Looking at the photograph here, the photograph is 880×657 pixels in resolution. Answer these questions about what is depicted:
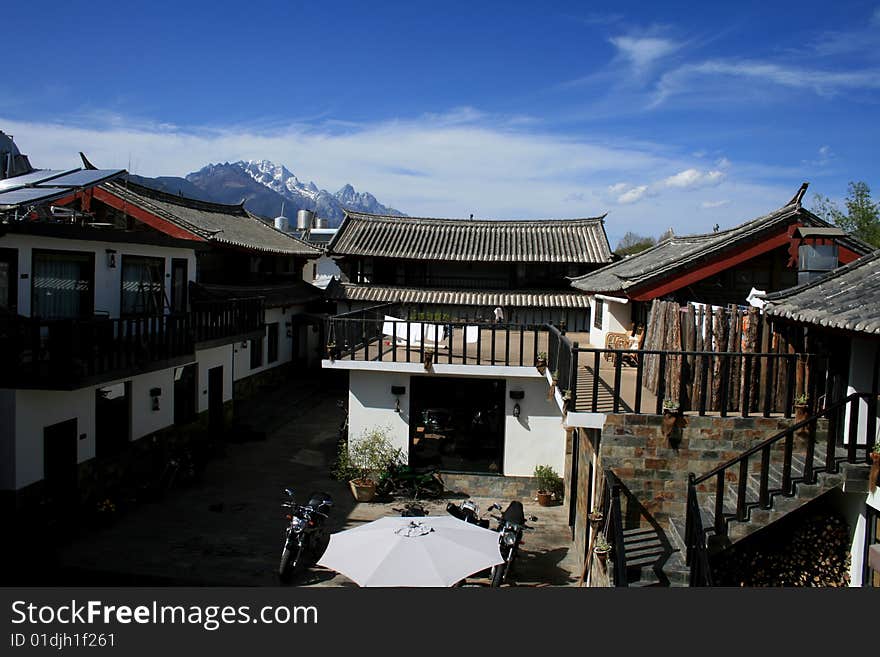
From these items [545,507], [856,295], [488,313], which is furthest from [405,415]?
[488,313]

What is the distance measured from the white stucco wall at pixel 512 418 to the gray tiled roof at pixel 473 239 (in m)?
14.7

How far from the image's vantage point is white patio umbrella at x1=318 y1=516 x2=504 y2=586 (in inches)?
323

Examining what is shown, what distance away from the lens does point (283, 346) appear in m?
28.8

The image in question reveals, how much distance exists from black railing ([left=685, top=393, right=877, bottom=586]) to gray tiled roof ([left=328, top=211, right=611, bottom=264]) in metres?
19.6

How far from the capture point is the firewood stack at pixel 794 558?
9102 millimetres

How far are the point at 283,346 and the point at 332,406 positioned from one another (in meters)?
5.18

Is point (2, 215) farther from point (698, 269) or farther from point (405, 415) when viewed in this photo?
point (698, 269)

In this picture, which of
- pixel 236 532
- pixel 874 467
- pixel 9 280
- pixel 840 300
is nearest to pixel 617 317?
pixel 840 300

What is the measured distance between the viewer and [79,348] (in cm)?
1161

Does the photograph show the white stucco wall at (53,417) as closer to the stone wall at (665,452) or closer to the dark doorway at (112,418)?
the dark doorway at (112,418)

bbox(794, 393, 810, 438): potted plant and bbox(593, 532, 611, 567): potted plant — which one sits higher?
bbox(794, 393, 810, 438): potted plant

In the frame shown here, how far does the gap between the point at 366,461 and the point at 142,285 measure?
21.9 feet

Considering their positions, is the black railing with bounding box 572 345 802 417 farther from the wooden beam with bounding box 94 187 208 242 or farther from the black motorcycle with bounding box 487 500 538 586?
the wooden beam with bounding box 94 187 208 242

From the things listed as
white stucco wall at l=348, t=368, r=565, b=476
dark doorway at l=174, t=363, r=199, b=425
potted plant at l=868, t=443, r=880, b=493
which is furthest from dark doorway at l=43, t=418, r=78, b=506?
potted plant at l=868, t=443, r=880, b=493
